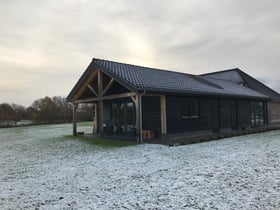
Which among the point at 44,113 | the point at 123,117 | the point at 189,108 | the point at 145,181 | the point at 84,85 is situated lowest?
the point at 145,181

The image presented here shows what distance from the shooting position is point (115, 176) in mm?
5285

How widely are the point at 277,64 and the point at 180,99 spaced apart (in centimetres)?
1844

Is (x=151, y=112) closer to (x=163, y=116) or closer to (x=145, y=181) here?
(x=163, y=116)

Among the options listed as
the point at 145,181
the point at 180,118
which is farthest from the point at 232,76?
the point at 145,181

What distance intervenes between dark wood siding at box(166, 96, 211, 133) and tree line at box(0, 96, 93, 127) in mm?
23686

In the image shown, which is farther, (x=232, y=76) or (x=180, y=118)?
(x=232, y=76)

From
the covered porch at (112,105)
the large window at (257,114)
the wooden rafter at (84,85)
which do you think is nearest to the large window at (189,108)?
the covered porch at (112,105)

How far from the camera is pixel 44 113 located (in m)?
33.4

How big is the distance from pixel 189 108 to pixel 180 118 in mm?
938

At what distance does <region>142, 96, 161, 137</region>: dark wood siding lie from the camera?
39.1 feet

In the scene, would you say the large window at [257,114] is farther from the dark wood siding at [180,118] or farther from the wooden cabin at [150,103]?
the dark wood siding at [180,118]

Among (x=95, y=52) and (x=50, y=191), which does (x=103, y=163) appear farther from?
(x=95, y=52)

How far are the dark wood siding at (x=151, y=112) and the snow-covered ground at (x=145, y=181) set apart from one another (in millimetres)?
4328

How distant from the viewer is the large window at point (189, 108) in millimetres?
12289
